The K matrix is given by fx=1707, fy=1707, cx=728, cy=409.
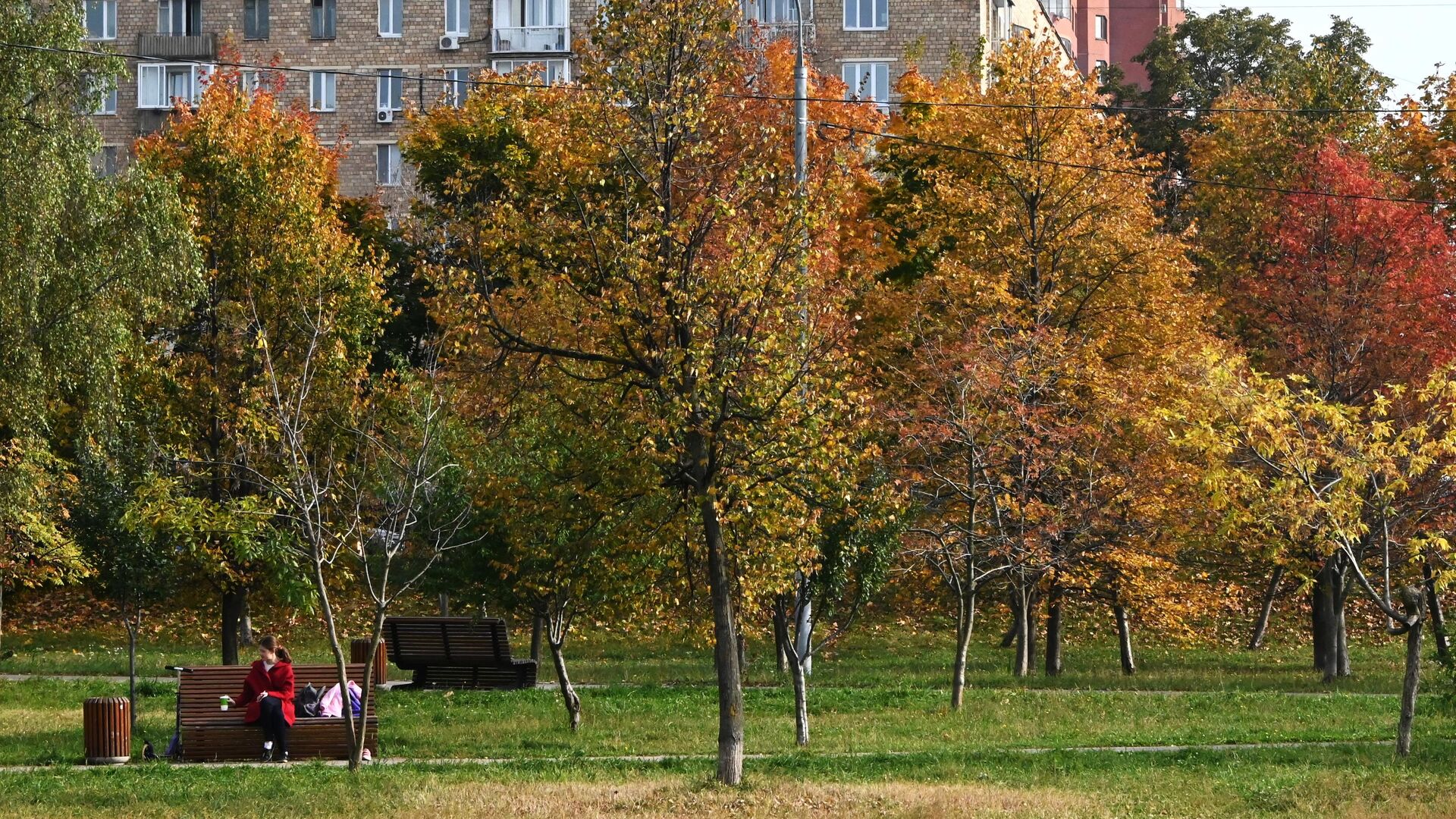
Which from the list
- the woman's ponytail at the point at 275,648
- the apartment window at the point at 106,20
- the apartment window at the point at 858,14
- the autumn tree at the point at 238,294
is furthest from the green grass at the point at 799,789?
the apartment window at the point at 106,20

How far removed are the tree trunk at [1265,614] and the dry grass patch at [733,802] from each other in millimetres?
24093

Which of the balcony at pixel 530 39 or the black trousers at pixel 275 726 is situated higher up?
the balcony at pixel 530 39

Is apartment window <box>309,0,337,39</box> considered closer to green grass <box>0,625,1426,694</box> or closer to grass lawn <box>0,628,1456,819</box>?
green grass <box>0,625,1426,694</box>

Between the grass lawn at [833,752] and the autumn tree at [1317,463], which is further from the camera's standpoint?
the autumn tree at [1317,463]

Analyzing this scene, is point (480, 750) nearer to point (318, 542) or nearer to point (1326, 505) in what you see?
point (318, 542)

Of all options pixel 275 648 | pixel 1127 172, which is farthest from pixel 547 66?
pixel 275 648

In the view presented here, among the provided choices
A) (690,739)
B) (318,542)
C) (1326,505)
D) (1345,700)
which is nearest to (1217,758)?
(1326,505)

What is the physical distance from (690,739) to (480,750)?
2746 mm

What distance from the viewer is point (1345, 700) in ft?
89.6

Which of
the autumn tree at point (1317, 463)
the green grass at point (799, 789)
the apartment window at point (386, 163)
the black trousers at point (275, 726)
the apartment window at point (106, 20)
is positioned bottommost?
the green grass at point (799, 789)

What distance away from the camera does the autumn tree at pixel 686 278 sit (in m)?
16.7

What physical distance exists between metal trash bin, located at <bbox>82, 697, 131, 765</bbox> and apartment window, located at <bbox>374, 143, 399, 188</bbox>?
48163 millimetres

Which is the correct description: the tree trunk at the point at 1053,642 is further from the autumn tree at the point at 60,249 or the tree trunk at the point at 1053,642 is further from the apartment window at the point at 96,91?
the apartment window at the point at 96,91

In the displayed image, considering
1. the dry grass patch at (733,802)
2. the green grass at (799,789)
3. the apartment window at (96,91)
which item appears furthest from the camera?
the apartment window at (96,91)
